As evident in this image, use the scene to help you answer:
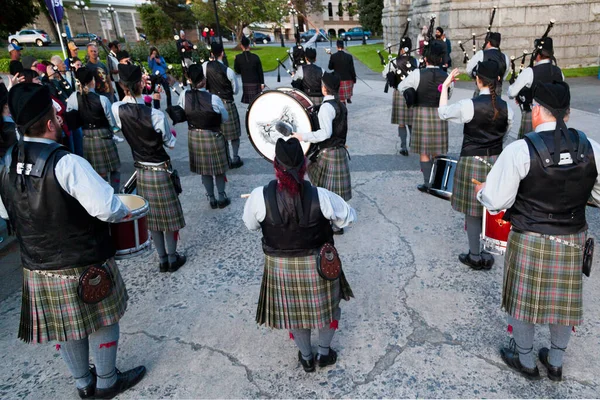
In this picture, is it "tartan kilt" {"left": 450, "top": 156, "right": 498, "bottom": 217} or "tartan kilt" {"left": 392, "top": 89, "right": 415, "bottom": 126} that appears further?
"tartan kilt" {"left": 392, "top": 89, "right": 415, "bottom": 126}

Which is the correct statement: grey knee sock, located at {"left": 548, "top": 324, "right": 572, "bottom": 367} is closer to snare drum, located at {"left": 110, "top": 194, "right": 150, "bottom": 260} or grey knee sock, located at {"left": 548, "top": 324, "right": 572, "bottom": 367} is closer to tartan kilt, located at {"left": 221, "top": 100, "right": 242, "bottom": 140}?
snare drum, located at {"left": 110, "top": 194, "right": 150, "bottom": 260}

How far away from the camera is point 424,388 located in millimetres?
2584

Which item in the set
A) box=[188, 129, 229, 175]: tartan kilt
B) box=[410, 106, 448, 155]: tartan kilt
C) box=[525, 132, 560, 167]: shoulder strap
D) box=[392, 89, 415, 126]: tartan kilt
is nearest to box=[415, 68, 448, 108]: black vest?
box=[410, 106, 448, 155]: tartan kilt

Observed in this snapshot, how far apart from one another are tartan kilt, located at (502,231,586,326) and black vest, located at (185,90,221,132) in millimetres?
3229

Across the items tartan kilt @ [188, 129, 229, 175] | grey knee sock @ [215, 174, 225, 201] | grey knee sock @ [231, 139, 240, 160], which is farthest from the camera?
grey knee sock @ [231, 139, 240, 160]

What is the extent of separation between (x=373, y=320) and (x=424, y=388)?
69 cm

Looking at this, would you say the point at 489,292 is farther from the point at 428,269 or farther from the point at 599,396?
the point at 599,396

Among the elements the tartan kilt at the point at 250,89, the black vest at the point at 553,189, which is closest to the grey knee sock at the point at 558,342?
the black vest at the point at 553,189

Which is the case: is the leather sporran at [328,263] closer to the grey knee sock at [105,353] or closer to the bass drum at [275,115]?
the grey knee sock at [105,353]

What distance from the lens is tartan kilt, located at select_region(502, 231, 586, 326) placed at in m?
2.33

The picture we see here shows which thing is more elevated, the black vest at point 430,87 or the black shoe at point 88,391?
the black vest at point 430,87

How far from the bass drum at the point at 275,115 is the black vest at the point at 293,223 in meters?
1.84

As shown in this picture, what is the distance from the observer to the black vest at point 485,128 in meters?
3.41

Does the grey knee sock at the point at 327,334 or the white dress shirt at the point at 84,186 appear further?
the grey knee sock at the point at 327,334
